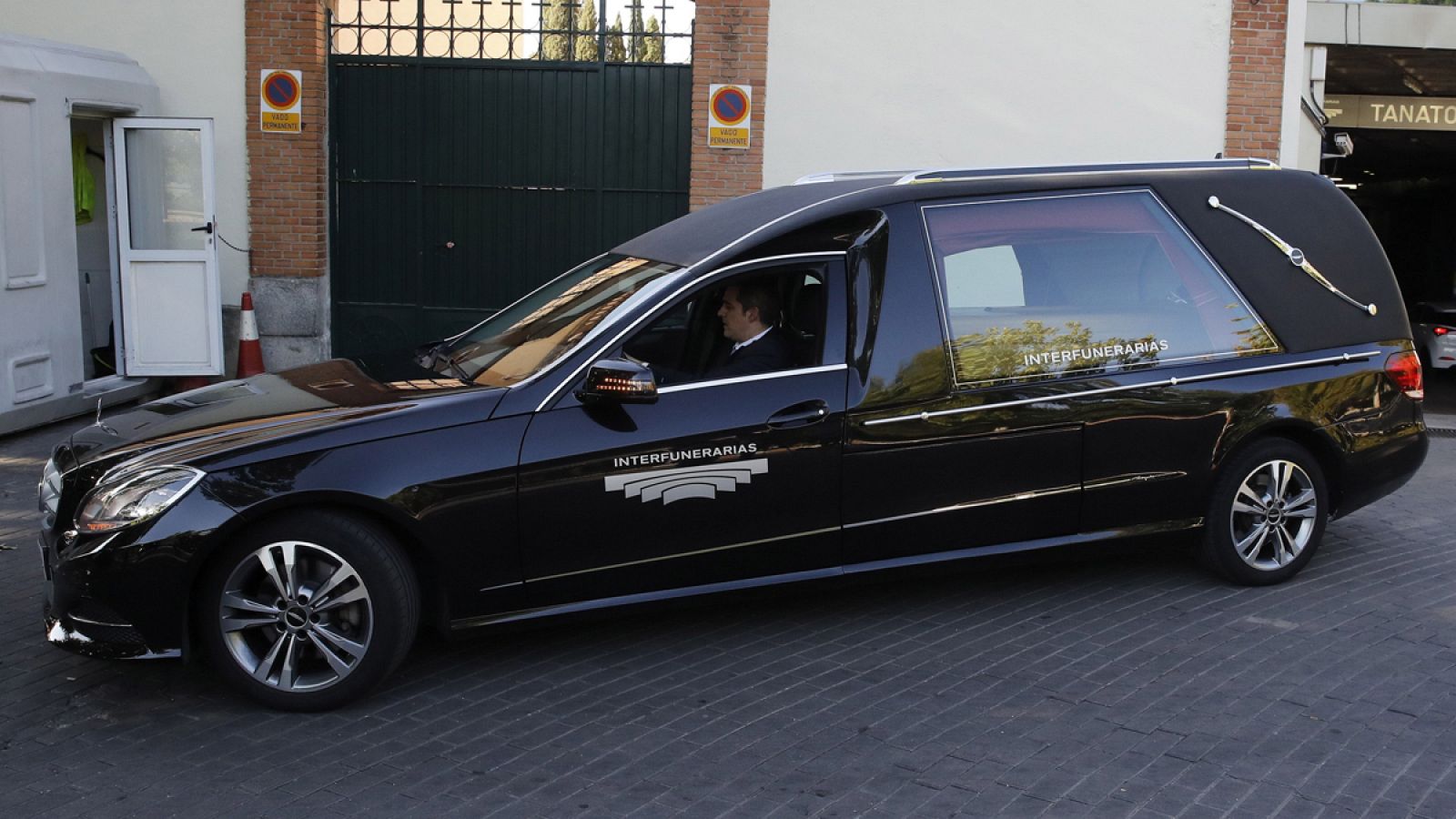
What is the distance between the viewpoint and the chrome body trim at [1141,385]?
5488 millimetres

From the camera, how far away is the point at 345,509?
15.7ft

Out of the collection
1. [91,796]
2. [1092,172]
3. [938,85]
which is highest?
[938,85]

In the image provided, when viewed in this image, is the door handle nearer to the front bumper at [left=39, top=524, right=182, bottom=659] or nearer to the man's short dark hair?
the man's short dark hair

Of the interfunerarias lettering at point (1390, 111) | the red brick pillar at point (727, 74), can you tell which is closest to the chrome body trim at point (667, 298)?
the red brick pillar at point (727, 74)

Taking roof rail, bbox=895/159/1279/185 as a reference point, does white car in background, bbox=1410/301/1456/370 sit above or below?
below

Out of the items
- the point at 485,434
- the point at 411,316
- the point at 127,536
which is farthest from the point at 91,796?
the point at 411,316

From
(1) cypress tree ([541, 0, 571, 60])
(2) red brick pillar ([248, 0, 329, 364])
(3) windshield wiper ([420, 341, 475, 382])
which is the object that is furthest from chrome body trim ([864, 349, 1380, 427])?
(2) red brick pillar ([248, 0, 329, 364])

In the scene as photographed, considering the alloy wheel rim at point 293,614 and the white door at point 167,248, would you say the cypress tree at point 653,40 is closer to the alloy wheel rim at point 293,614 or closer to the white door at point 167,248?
the white door at point 167,248

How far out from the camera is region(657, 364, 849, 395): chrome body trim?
521 cm

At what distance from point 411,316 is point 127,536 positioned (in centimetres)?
847

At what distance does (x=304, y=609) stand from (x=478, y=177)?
858 cm

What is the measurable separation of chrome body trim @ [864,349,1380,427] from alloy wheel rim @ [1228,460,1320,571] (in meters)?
0.43

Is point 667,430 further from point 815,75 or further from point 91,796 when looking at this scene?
point 815,75

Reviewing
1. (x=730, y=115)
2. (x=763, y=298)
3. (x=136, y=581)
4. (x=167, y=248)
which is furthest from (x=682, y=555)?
(x=167, y=248)
